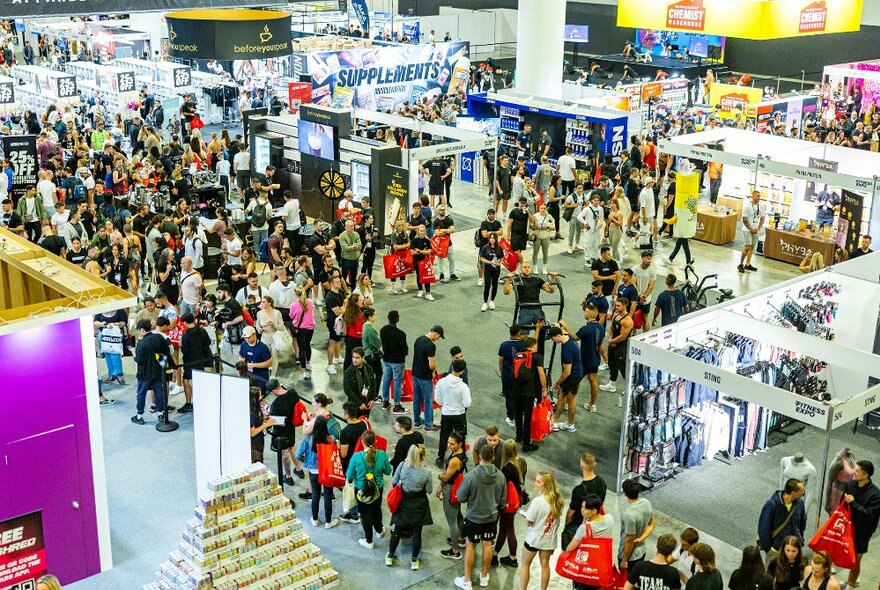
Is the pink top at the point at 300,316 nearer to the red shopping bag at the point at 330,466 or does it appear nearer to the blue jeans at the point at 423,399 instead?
the blue jeans at the point at 423,399

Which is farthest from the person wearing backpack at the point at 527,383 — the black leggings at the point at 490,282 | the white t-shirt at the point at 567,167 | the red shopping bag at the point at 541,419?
the white t-shirt at the point at 567,167

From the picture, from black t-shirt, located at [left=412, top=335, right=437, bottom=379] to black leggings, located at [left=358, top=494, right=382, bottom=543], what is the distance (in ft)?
6.20

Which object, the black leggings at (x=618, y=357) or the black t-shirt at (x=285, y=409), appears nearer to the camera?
the black t-shirt at (x=285, y=409)

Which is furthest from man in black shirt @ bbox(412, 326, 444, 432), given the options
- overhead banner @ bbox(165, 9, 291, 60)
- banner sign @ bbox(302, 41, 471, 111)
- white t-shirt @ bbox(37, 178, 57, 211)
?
banner sign @ bbox(302, 41, 471, 111)

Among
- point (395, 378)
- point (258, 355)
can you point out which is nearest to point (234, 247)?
point (258, 355)

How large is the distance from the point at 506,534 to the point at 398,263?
6.73 metres

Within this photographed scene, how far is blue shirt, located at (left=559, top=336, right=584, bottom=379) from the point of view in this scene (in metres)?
10.5

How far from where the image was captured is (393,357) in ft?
35.9

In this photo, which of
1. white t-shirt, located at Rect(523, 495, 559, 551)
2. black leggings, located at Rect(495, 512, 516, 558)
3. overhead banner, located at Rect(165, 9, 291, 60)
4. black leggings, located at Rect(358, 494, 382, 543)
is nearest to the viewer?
white t-shirt, located at Rect(523, 495, 559, 551)

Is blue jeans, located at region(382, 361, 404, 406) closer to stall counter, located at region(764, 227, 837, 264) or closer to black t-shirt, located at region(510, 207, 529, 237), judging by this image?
black t-shirt, located at region(510, 207, 529, 237)

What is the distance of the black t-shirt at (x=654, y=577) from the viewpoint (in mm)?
7047

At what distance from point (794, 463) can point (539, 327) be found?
3440 millimetres

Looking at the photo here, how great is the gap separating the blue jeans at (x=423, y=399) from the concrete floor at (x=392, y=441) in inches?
7.8

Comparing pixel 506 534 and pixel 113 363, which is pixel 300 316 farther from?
pixel 506 534
